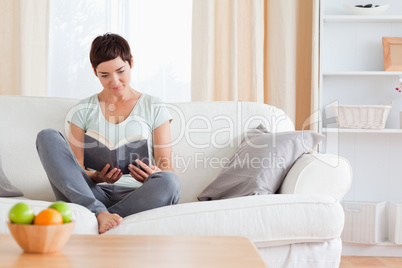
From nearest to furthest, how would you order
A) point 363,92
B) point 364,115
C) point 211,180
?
point 211,180 → point 364,115 → point 363,92

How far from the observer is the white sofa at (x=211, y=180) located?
176 centimetres

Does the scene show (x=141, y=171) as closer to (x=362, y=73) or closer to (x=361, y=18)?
(x=362, y=73)

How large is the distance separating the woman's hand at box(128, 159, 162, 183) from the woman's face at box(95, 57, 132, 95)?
0.44 meters

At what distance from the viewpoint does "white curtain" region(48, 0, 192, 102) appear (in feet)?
11.7

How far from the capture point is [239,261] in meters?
1.11

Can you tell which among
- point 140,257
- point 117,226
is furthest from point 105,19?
point 140,257

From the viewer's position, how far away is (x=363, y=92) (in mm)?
3525

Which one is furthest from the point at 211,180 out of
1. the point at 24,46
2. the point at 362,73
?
the point at 24,46

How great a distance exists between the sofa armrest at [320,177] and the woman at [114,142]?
0.50 metres

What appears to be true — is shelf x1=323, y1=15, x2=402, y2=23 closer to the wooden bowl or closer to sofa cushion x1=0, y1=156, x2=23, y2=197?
sofa cushion x1=0, y1=156, x2=23, y2=197

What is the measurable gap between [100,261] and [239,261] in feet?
1.01

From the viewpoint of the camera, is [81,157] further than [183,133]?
No

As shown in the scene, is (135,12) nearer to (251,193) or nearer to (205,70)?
(205,70)

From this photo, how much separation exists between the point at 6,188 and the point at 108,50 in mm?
792
